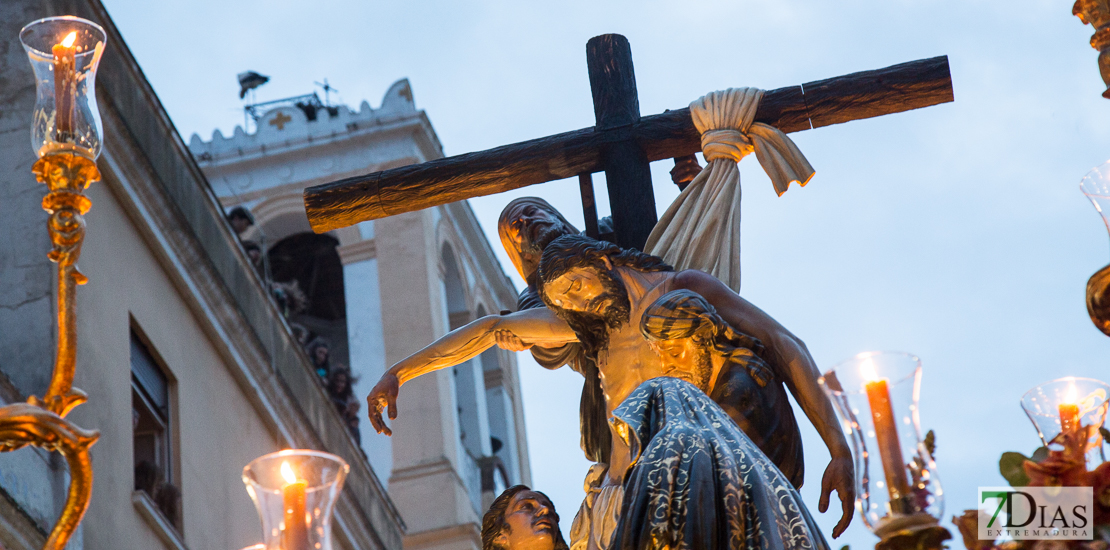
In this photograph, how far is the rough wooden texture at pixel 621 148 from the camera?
6.95m

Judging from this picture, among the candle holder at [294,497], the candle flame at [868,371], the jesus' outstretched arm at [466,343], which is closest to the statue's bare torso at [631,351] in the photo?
A: the jesus' outstretched arm at [466,343]

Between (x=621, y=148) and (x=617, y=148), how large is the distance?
0.06ft

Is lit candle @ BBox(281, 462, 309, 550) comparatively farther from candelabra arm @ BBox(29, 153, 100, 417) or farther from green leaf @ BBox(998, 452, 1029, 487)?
green leaf @ BBox(998, 452, 1029, 487)

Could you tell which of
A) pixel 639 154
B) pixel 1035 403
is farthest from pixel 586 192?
pixel 1035 403

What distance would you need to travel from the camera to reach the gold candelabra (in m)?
4.18

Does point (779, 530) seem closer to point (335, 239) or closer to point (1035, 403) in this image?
point (1035, 403)

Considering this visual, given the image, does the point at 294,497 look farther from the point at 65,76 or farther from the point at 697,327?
the point at 697,327

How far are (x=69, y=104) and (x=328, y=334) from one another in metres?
24.1

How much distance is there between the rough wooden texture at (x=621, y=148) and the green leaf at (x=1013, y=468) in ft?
9.65

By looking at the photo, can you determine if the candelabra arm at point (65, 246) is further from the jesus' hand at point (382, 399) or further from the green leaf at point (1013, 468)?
the green leaf at point (1013, 468)

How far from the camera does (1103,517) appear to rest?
3695 mm

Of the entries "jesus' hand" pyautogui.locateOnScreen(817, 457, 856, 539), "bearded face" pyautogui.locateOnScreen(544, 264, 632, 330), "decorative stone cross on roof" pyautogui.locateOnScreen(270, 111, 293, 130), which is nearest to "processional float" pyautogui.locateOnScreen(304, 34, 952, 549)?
"bearded face" pyautogui.locateOnScreen(544, 264, 632, 330)

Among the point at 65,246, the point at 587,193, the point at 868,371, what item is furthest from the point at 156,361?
the point at 868,371

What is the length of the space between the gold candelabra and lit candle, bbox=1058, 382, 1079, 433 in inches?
82.3
